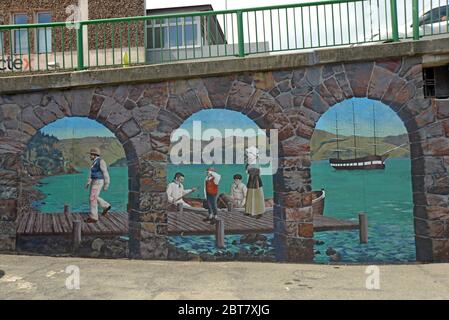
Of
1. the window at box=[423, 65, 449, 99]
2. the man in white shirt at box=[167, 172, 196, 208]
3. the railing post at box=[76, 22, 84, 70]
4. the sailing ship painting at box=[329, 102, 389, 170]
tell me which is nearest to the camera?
the sailing ship painting at box=[329, 102, 389, 170]

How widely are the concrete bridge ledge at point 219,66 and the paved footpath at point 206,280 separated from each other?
292cm

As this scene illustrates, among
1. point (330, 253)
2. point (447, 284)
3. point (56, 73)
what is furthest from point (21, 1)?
point (447, 284)

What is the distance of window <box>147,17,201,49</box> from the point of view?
6.88m

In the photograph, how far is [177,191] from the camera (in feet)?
21.3

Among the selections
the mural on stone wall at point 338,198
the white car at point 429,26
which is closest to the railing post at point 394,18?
the white car at point 429,26

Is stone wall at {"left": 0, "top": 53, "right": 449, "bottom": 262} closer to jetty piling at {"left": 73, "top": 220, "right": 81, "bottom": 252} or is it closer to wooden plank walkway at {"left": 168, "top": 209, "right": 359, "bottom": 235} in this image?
wooden plank walkway at {"left": 168, "top": 209, "right": 359, "bottom": 235}

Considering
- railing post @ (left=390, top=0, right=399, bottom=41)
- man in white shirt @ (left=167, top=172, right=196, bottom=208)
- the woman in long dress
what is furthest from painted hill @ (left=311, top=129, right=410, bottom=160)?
man in white shirt @ (left=167, top=172, right=196, bottom=208)

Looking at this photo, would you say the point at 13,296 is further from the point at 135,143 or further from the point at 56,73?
the point at 56,73

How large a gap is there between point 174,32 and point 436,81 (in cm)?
460

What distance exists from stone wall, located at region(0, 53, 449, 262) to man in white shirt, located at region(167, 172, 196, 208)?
139 mm

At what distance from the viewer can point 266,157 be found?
6410 mm

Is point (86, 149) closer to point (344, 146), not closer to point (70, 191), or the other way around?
point (70, 191)

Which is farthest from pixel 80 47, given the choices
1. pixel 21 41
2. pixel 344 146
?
pixel 344 146

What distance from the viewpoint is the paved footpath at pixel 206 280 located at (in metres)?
4.71
